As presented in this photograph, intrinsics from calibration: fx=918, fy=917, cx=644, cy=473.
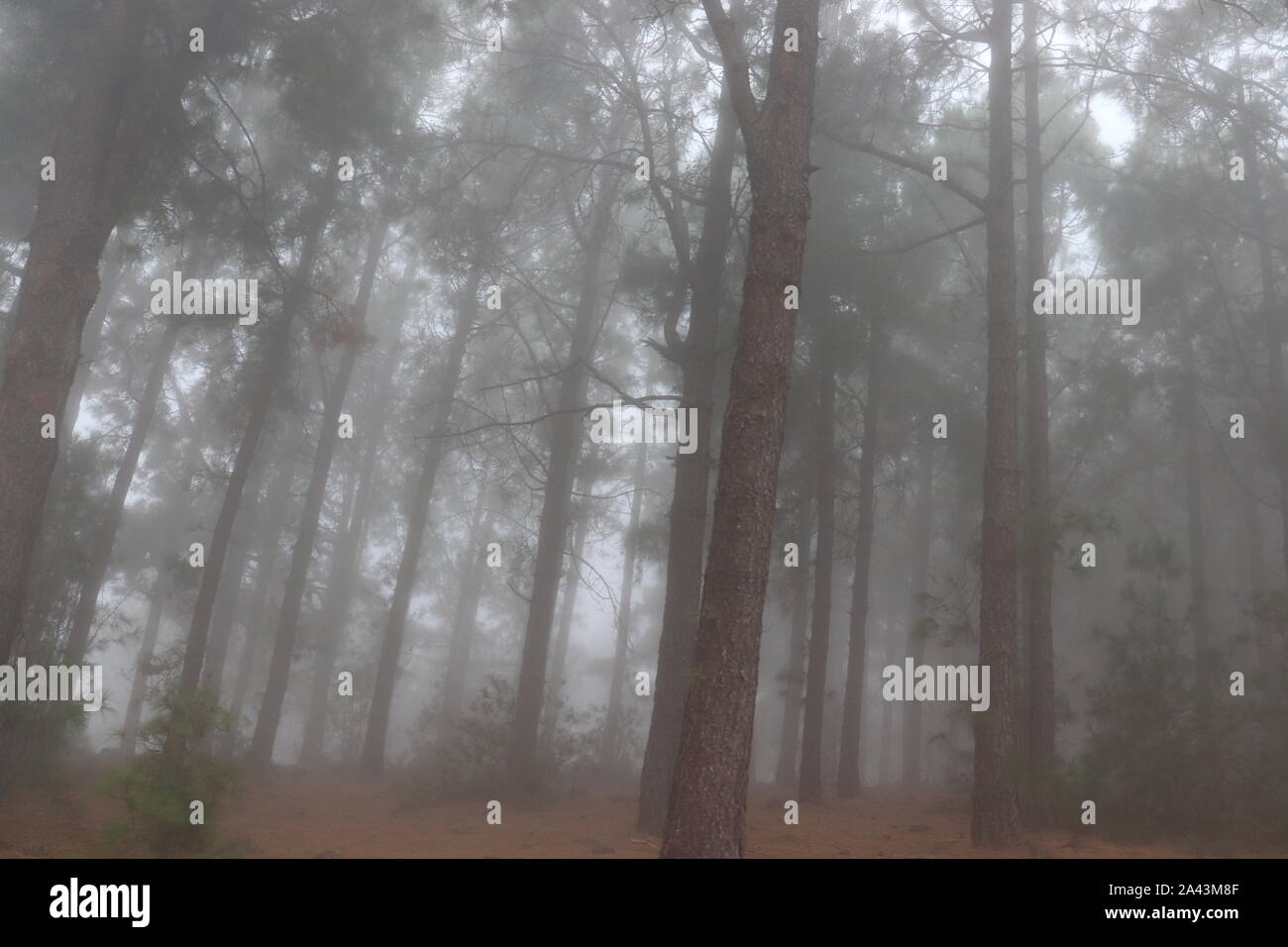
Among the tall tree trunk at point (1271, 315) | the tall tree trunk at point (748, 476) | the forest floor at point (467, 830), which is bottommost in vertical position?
the forest floor at point (467, 830)

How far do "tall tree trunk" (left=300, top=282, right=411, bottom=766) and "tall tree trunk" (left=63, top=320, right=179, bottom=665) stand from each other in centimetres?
523

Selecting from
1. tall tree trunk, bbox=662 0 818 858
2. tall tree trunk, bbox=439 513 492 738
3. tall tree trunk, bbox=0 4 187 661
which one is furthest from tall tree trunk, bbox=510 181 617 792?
tall tree trunk, bbox=439 513 492 738

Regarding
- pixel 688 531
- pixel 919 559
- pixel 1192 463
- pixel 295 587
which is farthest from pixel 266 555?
pixel 1192 463

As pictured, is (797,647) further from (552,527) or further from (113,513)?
(113,513)

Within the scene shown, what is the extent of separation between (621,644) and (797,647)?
804cm

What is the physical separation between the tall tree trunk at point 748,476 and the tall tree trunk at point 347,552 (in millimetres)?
16239

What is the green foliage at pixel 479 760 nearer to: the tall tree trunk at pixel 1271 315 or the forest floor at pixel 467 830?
the forest floor at pixel 467 830

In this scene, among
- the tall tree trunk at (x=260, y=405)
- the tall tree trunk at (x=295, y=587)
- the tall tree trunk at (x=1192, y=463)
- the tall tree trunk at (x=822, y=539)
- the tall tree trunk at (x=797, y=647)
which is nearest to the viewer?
the tall tree trunk at (x=260, y=405)

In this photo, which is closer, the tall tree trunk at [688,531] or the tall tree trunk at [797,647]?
the tall tree trunk at [688,531]

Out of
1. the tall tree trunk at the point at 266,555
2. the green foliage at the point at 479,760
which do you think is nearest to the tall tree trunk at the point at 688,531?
the green foliage at the point at 479,760

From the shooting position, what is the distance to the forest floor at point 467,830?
28.3ft

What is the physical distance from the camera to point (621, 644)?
25.4m

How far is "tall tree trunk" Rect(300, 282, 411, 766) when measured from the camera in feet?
74.4

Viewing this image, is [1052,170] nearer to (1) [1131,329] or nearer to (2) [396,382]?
(1) [1131,329]
